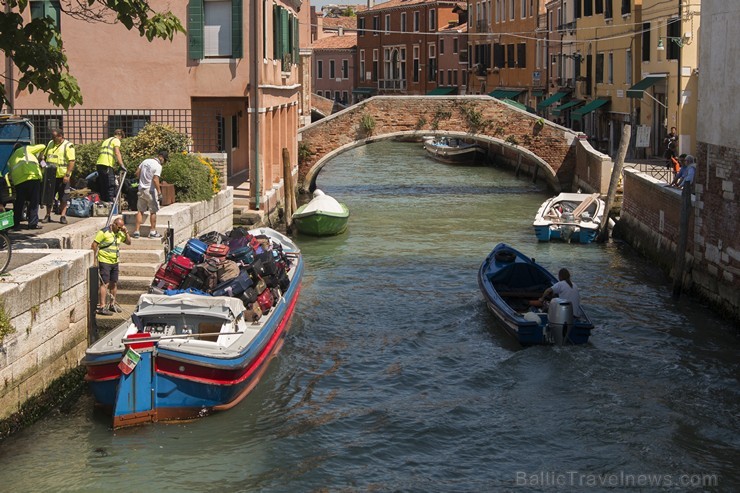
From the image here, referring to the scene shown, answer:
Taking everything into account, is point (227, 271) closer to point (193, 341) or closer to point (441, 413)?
point (193, 341)

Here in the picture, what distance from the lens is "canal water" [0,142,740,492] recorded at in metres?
10.9

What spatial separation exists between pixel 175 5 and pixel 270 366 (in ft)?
33.5

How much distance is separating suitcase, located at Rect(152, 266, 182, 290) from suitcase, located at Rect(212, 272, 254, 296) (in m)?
0.55

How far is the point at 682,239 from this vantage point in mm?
18406

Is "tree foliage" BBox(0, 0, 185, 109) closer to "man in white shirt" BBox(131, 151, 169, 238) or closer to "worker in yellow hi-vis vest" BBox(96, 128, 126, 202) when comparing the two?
"man in white shirt" BBox(131, 151, 169, 238)

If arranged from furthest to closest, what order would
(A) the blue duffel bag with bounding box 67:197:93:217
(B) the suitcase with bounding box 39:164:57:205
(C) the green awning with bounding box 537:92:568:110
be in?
(C) the green awning with bounding box 537:92:568:110, (A) the blue duffel bag with bounding box 67:197:93:217, (B) the suitcase with bounding box 39:164:57:205

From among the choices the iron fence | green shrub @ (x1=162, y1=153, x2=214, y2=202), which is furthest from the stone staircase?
the iron fence

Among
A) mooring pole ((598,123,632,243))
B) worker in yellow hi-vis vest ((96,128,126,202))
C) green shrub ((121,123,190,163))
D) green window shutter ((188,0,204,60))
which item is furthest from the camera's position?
mooring pole ((598,123,632,243))

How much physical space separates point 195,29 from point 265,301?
9572 millimetres

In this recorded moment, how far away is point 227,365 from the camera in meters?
11.9

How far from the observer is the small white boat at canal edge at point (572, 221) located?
2439cm

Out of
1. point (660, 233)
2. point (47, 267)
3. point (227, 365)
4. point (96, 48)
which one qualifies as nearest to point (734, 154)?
point (660, 233)

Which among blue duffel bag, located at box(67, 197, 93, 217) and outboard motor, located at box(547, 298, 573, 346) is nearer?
outboard motor, located at box(547, 298, 573, 346)

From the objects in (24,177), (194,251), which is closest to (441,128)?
(194,251)
